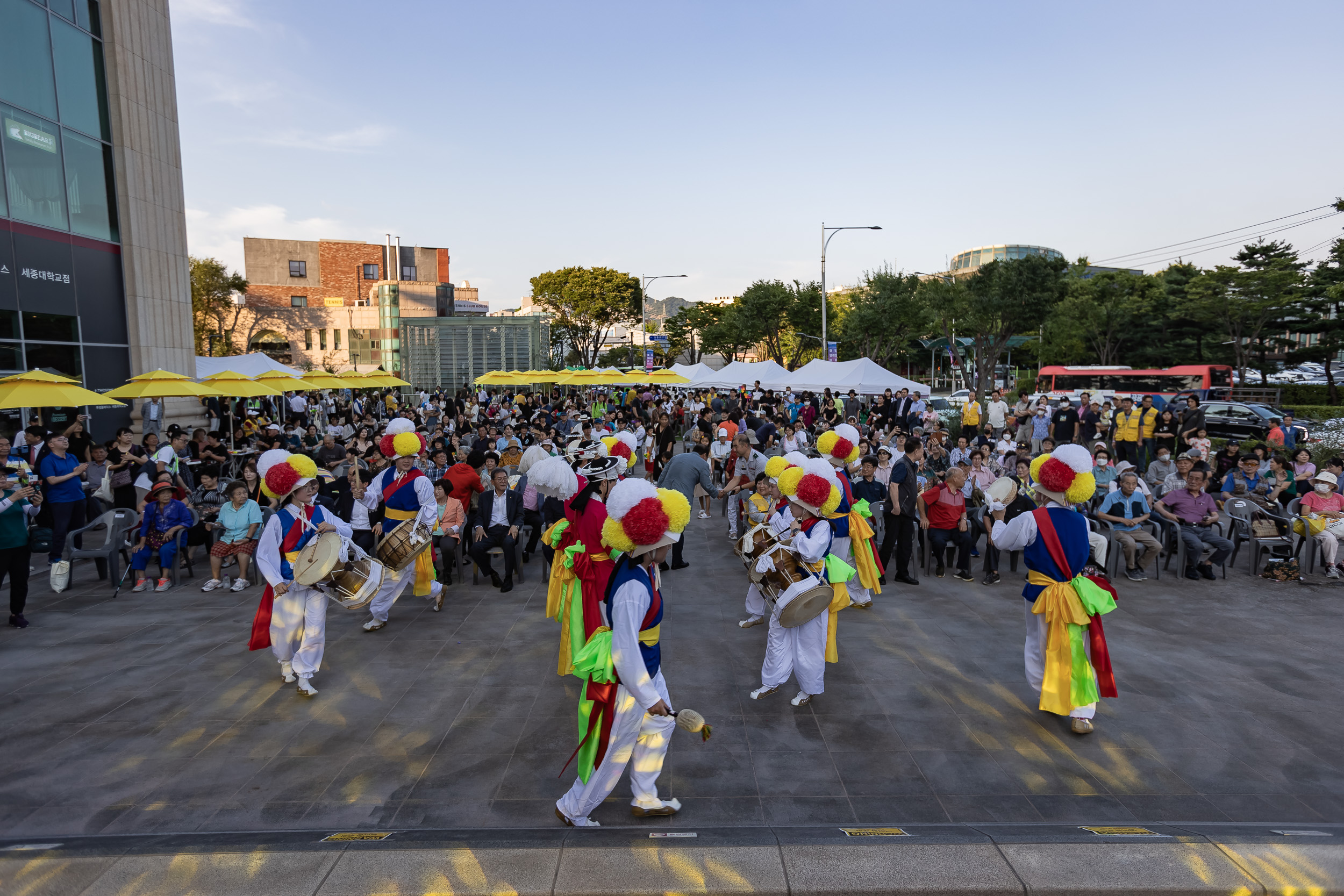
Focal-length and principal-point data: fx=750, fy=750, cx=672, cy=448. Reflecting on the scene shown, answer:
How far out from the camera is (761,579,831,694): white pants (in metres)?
5.54

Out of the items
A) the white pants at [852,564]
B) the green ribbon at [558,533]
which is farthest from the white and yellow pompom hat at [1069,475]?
the green ribbon at [558,533]

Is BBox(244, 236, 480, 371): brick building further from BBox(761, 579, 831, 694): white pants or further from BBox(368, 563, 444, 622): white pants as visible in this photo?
BBox(761, 579, 831, 694): white pants

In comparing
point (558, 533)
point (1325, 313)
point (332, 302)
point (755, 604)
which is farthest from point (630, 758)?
point (332, 302)

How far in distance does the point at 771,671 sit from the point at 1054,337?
1936 inches

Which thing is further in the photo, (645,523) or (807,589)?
(807,589)

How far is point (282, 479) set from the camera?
5.62 meters

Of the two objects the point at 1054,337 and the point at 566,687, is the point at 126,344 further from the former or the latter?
the point at 1054,337

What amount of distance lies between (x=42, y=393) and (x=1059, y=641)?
12.6 meters

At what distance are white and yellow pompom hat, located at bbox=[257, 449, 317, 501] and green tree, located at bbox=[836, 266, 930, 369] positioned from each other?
114 ft

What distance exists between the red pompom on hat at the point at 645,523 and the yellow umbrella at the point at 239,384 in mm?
13999

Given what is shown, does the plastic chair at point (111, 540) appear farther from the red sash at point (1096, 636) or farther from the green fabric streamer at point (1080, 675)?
the green fabric streamer at point (1080, 675)

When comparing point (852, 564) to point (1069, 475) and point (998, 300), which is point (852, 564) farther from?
point (998, 300)

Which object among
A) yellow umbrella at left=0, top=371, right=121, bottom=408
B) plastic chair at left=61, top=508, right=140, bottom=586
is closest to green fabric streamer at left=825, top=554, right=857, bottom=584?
plastic chair at left=61, top=508, right=140, bottom=586

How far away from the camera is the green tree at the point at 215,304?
45.3 m
